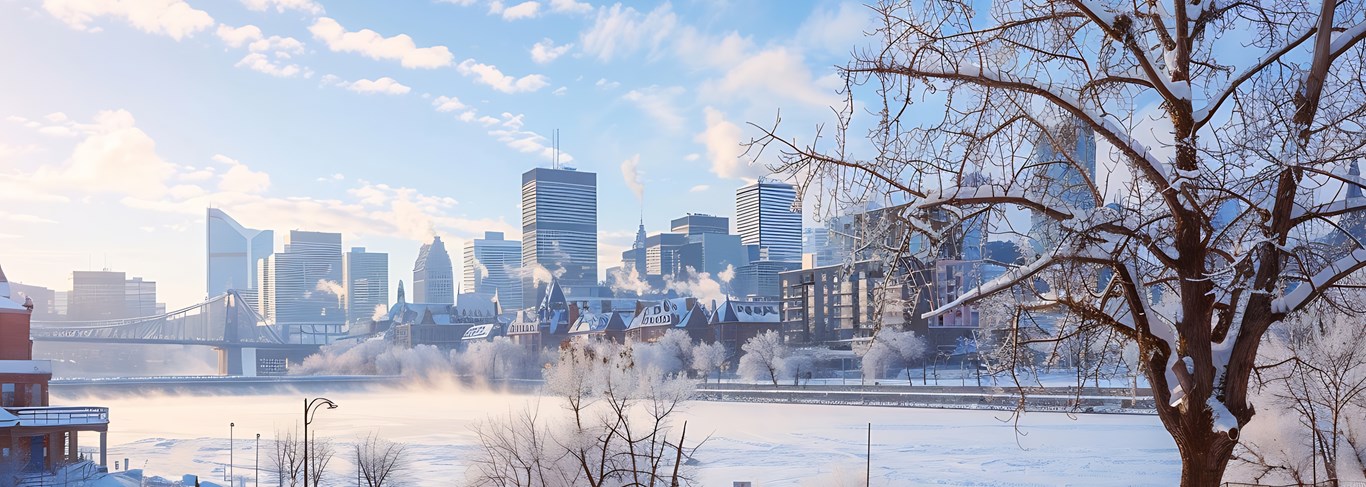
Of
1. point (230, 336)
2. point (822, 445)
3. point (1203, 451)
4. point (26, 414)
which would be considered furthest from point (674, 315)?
point (1203, 451)

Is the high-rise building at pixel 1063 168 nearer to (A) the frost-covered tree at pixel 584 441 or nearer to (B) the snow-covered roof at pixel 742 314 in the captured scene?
(A) the frost-covered tree at pixel 584 441

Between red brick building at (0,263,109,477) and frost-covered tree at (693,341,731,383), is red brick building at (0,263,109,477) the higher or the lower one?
the higher one

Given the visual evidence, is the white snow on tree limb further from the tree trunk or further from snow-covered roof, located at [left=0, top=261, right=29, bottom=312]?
snow-covered roof, located at [left=0, top=261, right=29, bottom=312]

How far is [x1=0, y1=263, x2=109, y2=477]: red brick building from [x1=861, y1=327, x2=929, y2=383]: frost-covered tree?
52.0 metres

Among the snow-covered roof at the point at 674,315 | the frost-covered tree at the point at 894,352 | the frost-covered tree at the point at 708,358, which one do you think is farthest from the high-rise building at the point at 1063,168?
the snow-covered roof at the point at 674,315

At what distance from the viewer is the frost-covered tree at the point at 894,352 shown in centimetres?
7519

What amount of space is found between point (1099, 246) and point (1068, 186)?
37cm

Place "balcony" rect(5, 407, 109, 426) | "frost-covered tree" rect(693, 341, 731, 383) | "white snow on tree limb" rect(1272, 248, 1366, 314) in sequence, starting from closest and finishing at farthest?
"white snow on tree limb" rect(1272, 248, 1366, 314), "balcony" rect(5, 407, 109, 426), "frost-covered tree" rect(693, 341, 731, 383)

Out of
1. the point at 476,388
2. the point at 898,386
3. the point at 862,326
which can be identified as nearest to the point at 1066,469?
the point at 898,386

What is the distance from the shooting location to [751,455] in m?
43.0

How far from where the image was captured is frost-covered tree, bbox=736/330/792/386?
84.5m

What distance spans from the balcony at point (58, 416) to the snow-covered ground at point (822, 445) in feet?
28.9

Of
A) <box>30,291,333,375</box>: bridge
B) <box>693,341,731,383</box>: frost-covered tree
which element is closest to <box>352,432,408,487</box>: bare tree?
<box>693,341,731,383</box>: frost-covered tree

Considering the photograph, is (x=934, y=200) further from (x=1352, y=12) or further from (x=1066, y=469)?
(x=1066, y=469)
